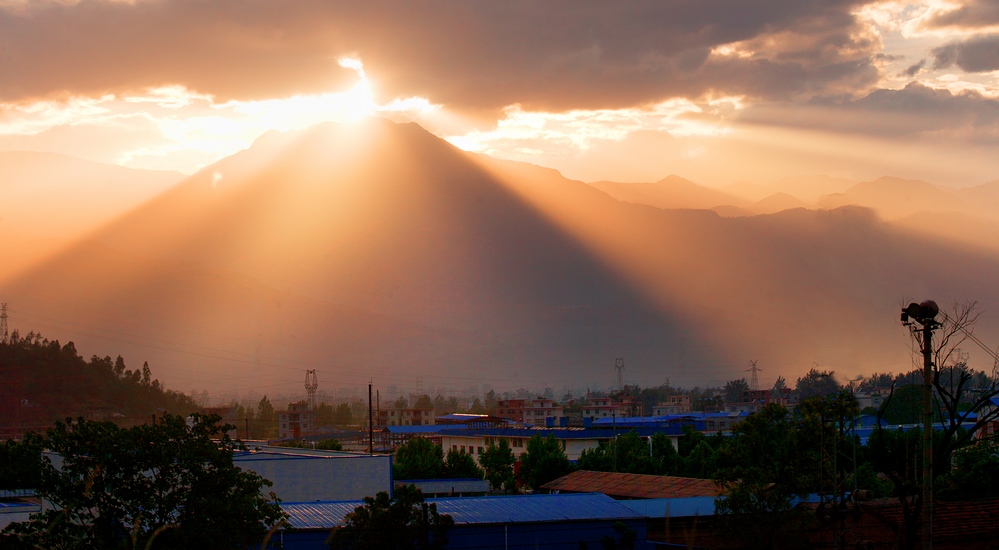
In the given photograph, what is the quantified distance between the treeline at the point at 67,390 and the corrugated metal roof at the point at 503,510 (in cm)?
8341

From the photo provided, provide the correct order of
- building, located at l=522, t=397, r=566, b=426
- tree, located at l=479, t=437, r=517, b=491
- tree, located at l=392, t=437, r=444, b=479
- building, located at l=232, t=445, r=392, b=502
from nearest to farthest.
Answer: building, located at l=232, t=445, r=392, b=502, tree, located at l=392, t=437, r=444, b=479, tree, located at l=479, t=437, r=517, b=491, building, located at l=522, t=397, r=566, b=426

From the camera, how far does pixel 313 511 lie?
86.5ft

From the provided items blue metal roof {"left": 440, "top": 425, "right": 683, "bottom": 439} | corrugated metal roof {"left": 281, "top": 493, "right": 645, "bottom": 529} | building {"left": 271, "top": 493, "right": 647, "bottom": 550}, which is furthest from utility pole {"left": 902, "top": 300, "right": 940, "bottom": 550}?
blue metal roof {"left": 440, "top": 425, "right": 683, "bottom": 439}

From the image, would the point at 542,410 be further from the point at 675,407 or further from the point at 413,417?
the point at 675,407

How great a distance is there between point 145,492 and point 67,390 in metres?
106

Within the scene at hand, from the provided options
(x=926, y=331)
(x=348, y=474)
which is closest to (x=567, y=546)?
(x=348, y=474)

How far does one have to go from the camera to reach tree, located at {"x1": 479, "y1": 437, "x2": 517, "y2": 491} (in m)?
52.9

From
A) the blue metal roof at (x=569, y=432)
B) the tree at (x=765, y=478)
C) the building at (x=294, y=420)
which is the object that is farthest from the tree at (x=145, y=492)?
the building at (x=294, y=420)

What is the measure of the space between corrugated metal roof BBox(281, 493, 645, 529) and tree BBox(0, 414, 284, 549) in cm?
580

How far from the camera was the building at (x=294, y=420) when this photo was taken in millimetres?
124562

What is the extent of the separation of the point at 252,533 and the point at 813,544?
12891 millimetres

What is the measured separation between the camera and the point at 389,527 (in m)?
21.0

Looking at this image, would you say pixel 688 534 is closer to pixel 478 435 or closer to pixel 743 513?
pixel 743 513

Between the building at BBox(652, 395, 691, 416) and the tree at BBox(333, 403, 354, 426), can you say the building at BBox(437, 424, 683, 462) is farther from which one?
the building at BBox(652, 395, 691, 416)
